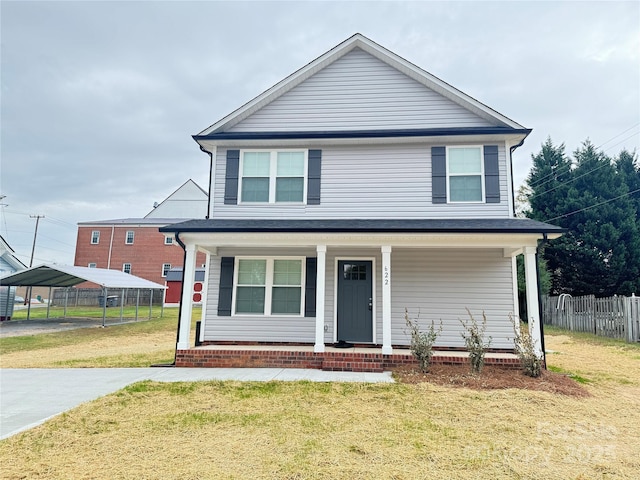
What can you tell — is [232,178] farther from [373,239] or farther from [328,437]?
[328,437]

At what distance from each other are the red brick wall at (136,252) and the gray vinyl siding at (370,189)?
2731 centimetres

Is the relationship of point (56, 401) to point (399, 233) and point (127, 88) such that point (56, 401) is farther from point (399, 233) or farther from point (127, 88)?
point (127, 88)

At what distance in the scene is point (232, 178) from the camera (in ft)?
33.2

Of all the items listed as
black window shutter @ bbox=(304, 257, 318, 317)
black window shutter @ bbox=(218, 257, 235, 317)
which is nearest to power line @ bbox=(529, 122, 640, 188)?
black window shutter @ bbox=(304, 257, 318, 317)

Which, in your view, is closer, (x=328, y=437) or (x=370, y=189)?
(x=328, y=437)

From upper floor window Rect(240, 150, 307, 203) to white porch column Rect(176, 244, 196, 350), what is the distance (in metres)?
2.26

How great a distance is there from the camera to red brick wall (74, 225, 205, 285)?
35.5m

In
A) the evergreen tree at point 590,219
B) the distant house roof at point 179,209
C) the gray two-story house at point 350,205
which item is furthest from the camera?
the distant house roof at point 179,209

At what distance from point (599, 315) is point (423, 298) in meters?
10.2

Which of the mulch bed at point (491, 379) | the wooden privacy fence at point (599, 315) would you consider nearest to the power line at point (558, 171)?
the wooden privacy fence at point (599, 315)

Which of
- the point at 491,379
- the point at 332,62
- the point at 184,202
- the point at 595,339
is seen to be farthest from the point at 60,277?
the point at 595,339

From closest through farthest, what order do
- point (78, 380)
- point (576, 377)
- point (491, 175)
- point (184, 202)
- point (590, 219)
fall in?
point (78, 380), point (576, 377), point (491, 175), point (590, 219), point (184, 202)

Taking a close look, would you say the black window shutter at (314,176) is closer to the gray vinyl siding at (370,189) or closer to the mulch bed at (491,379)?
the gray vinyl siding at (370,189)

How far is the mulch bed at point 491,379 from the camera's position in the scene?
6465 millimetres
